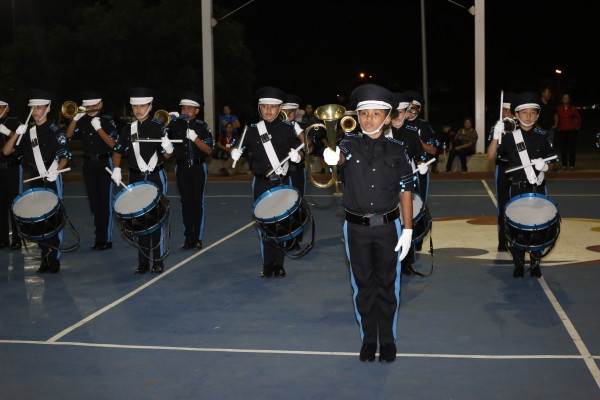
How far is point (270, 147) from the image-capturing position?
10.4 m

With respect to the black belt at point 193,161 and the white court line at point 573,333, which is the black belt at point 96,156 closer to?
the black belt at point 193,161

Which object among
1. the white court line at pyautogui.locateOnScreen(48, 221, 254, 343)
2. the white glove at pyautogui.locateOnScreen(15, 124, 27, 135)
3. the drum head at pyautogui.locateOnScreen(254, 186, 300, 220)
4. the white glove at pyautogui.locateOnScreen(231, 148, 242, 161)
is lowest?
the white court line at pyautogui.locateOnScreen(48, 221, 254, 343)

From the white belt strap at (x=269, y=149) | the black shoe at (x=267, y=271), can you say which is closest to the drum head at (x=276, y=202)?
the white belt strap at (x=269, y=149)

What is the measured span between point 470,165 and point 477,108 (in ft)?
5.65

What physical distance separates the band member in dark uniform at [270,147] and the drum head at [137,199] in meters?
1.06

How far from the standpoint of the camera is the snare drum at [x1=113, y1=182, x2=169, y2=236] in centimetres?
995

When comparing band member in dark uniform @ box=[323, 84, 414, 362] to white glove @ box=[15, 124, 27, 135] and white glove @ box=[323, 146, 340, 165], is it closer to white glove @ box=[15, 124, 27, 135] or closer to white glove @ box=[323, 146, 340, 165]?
white glove @ box=[323, 146, 340, 165]

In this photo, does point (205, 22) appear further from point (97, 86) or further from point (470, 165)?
point (97, 86)

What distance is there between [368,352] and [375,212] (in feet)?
3.76

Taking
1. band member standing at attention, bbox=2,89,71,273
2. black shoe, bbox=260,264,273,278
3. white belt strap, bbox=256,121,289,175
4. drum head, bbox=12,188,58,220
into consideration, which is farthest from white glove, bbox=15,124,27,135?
black shoe, bbox=260,264,273,278

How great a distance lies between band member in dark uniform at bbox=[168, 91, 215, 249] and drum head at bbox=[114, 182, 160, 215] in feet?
5.72

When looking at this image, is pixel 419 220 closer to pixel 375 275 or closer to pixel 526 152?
pixel 526 152

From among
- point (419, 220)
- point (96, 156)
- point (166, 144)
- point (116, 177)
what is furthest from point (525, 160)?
point (96, 156)

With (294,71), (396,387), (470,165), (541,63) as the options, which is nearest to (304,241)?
(396,387)
